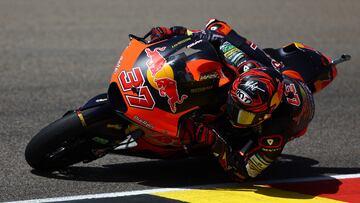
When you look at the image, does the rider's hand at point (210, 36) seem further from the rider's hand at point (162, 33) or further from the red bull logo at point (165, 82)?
the red bull logo at point (165, 82)

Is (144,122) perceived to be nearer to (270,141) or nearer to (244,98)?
(244,98)

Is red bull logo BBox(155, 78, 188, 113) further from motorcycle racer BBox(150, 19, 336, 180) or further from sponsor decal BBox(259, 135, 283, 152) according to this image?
sponsor decal BBox(259, 135, 283, 152)

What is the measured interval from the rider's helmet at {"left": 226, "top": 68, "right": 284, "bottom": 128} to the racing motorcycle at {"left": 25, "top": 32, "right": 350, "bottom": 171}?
206 millimetres

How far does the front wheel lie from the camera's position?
20.5ft

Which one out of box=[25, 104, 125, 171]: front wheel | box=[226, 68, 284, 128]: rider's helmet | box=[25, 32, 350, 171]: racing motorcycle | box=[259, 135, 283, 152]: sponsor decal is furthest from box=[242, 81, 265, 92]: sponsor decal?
box=[25, 104, 125, 171]: front wheel

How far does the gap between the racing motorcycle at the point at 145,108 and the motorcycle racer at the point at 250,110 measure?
0.36 ft

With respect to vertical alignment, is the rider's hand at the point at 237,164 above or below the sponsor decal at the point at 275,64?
below

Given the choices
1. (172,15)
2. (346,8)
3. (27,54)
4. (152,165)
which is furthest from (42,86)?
(346,8)

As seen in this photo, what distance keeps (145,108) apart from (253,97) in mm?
766

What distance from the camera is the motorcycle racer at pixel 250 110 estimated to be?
6047 millimetres

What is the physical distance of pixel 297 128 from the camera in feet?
21.7

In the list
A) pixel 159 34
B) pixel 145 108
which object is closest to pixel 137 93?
pixel 145 108

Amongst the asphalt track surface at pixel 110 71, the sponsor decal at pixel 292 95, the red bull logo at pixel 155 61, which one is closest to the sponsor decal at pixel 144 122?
the red bull logo at pixel 155 61

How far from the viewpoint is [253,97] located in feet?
19.6
